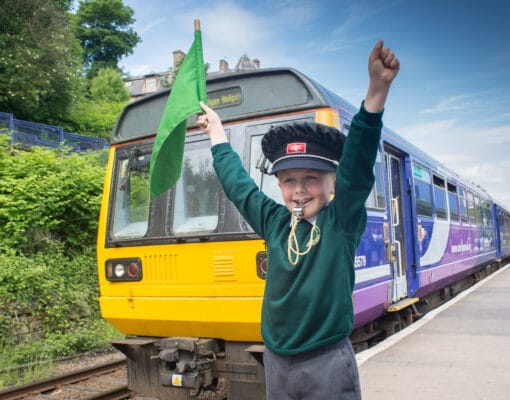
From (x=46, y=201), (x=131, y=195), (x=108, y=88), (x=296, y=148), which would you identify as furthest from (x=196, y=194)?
(x=108, y=88)

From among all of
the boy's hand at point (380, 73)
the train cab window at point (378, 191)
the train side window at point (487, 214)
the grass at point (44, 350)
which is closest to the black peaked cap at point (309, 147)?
the boy's hand at point (380, 73)

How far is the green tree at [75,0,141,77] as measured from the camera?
1918 inches

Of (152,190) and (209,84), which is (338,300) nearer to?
(152,190)

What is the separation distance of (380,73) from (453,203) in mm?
10046

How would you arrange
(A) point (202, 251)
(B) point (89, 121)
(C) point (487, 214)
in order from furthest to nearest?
1. (B) point (89, 121)
2. (C) point (487, 214)
3. (A) point (202, 251)

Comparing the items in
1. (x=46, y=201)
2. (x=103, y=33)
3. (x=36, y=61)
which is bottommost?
(x=46, y=201)

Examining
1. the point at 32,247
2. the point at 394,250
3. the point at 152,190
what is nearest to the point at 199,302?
the point at 152,190

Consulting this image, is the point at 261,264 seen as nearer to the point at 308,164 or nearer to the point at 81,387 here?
the point at 308,164

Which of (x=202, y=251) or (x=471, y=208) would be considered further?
(x=471, y=208)

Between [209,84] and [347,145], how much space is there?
11.2 feet

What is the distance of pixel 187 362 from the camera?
4.45 m

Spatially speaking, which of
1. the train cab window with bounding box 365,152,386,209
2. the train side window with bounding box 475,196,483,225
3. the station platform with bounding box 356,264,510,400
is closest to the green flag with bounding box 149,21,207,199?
the station platform with bounding box 356,264,510,400

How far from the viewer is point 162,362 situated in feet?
15.3

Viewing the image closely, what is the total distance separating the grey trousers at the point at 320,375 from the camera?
2.06m
